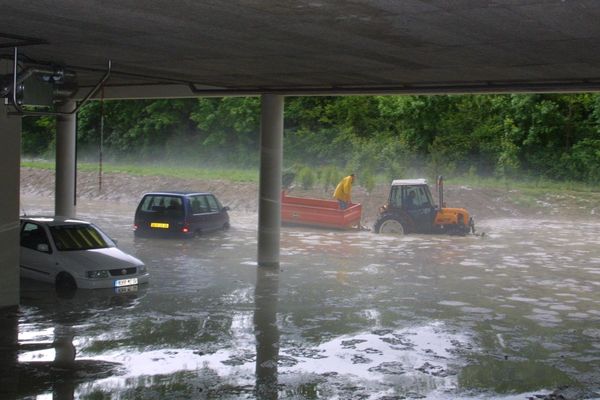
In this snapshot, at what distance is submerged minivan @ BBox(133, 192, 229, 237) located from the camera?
82.2ft

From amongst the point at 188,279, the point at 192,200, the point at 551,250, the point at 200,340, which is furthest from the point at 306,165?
the point at 200,340

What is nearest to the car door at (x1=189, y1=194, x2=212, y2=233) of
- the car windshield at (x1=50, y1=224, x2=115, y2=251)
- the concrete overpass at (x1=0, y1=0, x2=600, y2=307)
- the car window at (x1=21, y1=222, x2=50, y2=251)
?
the concrete overpass at (x1=0, y1=0, x2=600, y2=307)

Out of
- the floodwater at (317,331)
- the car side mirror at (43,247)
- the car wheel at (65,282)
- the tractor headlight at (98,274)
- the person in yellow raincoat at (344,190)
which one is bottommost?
the floodwater at (317,331)

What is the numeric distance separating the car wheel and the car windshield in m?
0.58

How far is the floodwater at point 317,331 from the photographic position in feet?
30.8

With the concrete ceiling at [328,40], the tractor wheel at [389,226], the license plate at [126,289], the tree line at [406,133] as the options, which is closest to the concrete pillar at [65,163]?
the concrete ceiling at [328,40]

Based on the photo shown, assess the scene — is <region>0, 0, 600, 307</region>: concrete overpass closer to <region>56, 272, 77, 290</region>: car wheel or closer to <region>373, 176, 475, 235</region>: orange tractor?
<region>56, 272, 77, 290</region>: car wheel

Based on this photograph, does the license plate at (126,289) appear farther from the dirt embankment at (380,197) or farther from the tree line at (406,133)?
the tree line at (406,133)

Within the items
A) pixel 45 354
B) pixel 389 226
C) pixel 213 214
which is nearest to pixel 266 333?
pixel 45 354

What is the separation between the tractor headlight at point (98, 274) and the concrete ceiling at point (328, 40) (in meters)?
3.79

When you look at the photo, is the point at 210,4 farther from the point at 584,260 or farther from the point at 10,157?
the point at 584,260

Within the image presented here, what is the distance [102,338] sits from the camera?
11484 mm

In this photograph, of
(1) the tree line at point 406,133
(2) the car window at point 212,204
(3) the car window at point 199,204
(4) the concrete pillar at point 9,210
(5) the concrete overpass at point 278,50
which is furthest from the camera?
(1) the tree line at point 406,133

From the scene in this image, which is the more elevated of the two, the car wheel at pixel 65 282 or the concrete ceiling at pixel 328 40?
the concrete ceiling at pixel 328 40
